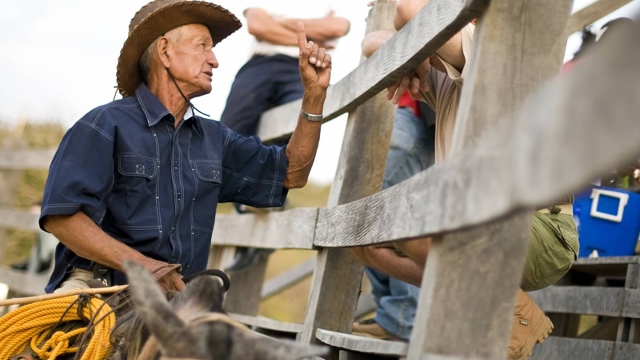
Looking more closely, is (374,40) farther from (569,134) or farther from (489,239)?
(569,134)

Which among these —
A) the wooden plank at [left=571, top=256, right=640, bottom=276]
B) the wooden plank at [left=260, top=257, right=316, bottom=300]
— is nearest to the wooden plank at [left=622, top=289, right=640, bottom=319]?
the wooden plank at [left=571, top=256, right=640, bottom=276]

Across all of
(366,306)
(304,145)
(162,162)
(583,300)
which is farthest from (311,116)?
(366,306)

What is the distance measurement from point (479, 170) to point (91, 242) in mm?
1922

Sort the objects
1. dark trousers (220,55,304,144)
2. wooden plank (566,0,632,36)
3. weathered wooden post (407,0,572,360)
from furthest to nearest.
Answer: dark trousers (220,55,304,144) → wooden plank (566,0,632,36) → weathered wooden post (407,0,572,360)

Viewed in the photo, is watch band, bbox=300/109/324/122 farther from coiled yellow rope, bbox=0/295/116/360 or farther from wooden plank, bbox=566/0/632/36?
wooden plank, bbox=566/0/632/36

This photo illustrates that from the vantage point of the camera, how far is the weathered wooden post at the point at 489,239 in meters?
1.86

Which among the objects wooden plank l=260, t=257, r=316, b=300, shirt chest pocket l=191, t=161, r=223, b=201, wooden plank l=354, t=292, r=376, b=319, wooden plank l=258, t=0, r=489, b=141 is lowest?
wooden plank l=354, t=292, r=376, b=319

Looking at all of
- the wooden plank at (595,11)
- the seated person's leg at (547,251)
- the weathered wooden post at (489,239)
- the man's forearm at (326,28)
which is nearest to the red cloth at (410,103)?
the man's forearm at (326,28)

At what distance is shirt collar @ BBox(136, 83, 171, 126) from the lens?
136 inches

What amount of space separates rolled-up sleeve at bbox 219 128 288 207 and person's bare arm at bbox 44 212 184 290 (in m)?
0.75

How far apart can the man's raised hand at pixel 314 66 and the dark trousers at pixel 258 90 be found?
5.18ft

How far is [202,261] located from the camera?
3549mm

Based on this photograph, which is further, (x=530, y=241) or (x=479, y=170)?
(x=530, y=241)

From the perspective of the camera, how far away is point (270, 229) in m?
4.37
